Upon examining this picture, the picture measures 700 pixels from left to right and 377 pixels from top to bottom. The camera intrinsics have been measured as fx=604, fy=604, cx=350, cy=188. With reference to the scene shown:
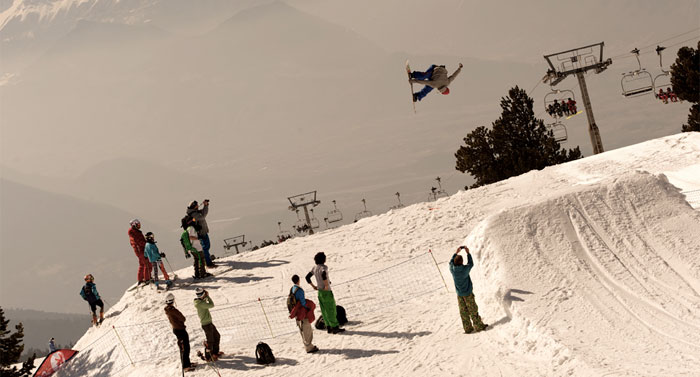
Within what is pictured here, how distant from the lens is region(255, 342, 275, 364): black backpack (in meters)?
13.3

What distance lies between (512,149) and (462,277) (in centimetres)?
4345

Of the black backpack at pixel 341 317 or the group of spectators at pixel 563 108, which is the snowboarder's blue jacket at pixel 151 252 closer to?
the black backpack at pixel 341 317

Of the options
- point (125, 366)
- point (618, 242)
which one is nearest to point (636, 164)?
point (618, 242)

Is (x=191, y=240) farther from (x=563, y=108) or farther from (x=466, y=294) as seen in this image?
(x=563, y=108)

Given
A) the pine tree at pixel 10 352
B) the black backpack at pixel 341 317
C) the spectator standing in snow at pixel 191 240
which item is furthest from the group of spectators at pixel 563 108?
the pine tree at pixel 10 352

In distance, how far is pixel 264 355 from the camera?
13.3 metres

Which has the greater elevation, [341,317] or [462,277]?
[462,277]

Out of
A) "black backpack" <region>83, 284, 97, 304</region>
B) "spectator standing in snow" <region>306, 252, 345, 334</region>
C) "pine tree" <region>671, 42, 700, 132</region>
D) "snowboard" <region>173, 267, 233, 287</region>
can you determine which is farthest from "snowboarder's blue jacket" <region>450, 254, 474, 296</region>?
"pine tree" <region>671, 42, 700, 132</region>

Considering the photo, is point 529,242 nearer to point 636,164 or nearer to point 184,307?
point 184,307

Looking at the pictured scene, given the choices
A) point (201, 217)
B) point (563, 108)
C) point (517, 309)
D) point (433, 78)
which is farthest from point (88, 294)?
point (563, 108)

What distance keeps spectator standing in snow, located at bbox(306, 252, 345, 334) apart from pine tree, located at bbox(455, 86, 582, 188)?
125 ft

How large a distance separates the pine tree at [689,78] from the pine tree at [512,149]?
9.04 m

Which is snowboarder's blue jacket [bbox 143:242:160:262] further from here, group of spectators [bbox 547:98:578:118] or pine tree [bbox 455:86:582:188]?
pine tree [bbox 455:86:582:188]

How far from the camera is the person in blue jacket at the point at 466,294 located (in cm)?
1180
